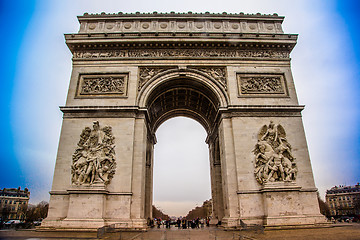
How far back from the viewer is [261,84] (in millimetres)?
17500

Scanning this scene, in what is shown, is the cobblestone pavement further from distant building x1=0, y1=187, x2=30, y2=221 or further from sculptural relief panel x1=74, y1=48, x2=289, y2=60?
distant building x1=0, y1=187, x2=30, y2=221

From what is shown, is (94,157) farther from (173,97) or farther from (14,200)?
(14,200)

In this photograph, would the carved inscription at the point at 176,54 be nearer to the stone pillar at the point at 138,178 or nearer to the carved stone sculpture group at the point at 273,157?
the stone pillar at the point at 138,178

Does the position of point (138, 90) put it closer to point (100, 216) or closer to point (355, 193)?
point (100, 216)

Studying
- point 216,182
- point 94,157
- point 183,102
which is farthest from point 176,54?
point 216,182

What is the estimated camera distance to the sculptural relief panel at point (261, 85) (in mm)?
17156

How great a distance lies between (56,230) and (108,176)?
12.7ft

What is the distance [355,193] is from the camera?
7450 centimetres

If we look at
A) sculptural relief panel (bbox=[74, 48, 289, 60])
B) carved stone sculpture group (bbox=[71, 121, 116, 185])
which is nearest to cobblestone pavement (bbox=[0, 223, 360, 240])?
carved stone sculpture group (bbox=[71, 121, 116, 185])

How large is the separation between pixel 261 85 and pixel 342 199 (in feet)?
273

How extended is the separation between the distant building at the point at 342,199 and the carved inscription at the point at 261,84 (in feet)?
249

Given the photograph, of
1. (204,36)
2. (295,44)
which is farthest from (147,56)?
(295,44)

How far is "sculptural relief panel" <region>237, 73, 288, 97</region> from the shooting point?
17156mm

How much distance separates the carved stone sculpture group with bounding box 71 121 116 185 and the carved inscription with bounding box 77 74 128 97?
2573 millimetres
